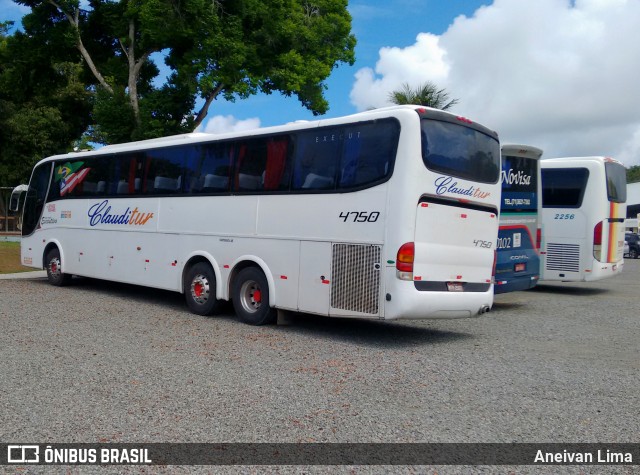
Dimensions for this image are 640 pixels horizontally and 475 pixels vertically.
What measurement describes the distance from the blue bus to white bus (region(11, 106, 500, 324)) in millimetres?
3007

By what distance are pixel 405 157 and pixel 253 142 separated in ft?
10.5

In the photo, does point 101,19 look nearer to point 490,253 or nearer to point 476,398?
point 490,253

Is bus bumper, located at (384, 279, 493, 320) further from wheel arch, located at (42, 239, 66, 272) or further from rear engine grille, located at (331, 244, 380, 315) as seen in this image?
wheel arch, located at (42, 239, 66, 272)

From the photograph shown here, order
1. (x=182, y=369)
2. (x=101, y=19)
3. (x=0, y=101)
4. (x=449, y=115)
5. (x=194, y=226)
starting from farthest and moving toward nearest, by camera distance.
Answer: (x=0, y=101)
(x=101, y=19)
(x=194, y=226)
(x=449, y=115)
(x=182, y=369)

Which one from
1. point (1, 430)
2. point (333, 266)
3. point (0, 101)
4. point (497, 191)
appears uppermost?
point (0, 101)

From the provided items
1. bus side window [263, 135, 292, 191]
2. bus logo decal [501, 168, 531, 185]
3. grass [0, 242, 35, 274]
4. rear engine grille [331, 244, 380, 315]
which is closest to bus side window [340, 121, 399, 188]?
rear engine grille [331, 244, 380, 315]

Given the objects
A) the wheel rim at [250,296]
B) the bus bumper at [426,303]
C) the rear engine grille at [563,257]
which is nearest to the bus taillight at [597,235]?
the rear engine grille at [563,257]

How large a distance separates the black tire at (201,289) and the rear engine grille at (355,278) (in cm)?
288

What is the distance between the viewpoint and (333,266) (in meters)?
9.50

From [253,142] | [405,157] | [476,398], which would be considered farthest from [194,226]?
[476,398]

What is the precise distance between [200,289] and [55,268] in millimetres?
5790

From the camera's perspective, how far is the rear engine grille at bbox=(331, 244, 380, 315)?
898 cm

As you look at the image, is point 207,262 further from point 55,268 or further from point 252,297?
point 55,268

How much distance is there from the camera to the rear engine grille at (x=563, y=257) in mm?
16484
